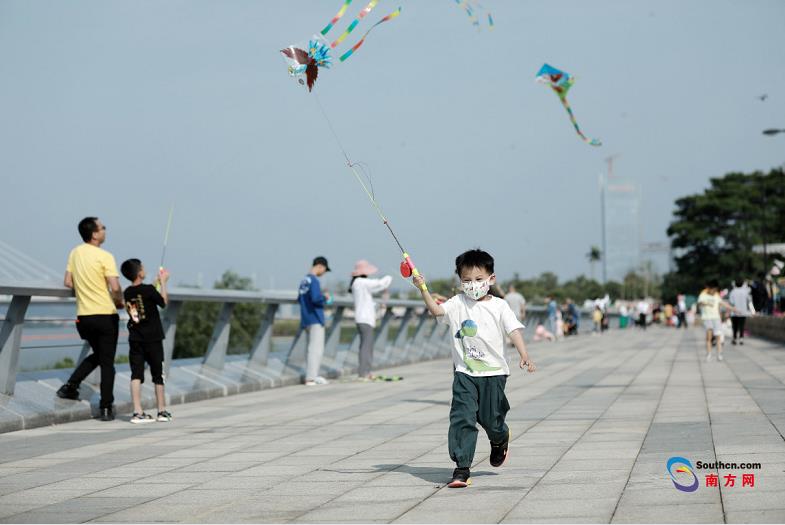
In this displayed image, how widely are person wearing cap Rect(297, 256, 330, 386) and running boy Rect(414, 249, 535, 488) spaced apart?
10549 millimetres

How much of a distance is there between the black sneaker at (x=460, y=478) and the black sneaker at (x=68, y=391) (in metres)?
6.14

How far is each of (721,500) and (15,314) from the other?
24.0 ft

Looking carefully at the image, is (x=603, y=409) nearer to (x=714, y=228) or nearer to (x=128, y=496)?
(x=128, y=496)

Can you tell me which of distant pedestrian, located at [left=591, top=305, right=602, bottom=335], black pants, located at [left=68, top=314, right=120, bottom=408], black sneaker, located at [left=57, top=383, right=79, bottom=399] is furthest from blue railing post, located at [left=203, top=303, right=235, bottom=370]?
distant pedestrian, located at [left=591, top=305, right=602, bottom=335]

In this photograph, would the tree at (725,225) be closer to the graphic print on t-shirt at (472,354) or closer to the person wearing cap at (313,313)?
the person wearing cap at (313,313)

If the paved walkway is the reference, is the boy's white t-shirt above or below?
above

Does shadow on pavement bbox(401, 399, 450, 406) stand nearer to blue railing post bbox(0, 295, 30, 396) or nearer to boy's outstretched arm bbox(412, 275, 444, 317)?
blue railing post bbox(0, 295, 30, 396)

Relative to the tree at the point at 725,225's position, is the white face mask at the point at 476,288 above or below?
below

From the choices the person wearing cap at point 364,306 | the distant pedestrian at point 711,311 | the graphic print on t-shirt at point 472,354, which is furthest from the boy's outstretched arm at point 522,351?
the distant pedestrian at point 711,311

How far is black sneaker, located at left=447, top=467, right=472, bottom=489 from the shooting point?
270 inches

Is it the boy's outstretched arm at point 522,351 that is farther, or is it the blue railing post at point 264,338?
the blue railing post at point 264,338

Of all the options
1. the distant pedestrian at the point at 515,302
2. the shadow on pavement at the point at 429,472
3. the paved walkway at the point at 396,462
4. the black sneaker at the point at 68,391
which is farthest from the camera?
the distant pedestrian at the point at 515,302

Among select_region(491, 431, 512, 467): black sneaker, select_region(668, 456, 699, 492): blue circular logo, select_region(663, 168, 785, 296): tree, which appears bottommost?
select_region(668, 456, 699, 492): blue circular logo

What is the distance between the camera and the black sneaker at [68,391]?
468 inches
